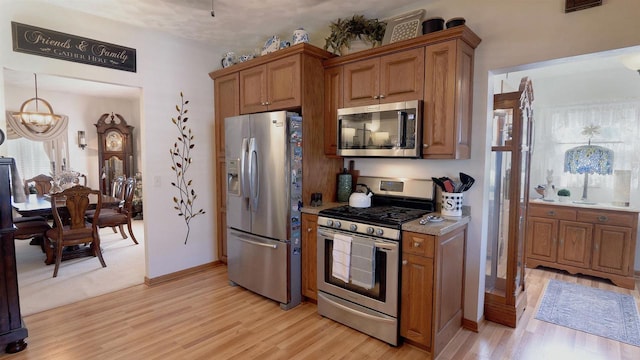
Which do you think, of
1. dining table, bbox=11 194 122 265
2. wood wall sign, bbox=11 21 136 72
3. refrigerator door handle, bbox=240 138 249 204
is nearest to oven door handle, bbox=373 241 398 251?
refrigerator door handle, bbox=240 138 249 204

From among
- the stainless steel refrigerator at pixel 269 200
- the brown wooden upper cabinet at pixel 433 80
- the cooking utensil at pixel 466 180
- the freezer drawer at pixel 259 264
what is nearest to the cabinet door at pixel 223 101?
the stainless steel refrigerator at pixel 269 200

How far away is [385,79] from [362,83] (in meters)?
0.24

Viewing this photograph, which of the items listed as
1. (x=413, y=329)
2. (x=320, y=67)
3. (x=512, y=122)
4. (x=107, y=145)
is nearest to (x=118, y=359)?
(x=413, y=329)

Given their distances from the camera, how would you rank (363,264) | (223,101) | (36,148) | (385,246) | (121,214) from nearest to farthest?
1. (385,246)
2. (363,264)
3. (223,101)
4. (121,214)
5. (36,148)

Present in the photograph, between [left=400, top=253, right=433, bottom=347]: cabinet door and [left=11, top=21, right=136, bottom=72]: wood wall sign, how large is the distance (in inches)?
130

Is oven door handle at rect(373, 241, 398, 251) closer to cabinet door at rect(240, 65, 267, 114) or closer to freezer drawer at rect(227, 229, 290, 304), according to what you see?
freezer drawer at rect(227, 229, 290, 304)

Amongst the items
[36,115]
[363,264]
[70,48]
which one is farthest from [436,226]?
[36,115]

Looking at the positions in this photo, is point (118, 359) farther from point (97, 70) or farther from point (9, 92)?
point (9, 92)

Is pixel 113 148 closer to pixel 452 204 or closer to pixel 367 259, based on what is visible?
pixel 367 259

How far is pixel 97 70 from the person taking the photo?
123 inches

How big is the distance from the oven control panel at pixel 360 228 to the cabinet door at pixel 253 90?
1378mm

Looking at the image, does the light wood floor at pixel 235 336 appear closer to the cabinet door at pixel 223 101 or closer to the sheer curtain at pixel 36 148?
the cabinet door at pixel 223 101

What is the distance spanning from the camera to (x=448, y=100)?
2406 mm

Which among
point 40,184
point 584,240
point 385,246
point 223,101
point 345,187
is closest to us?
point 385,246
